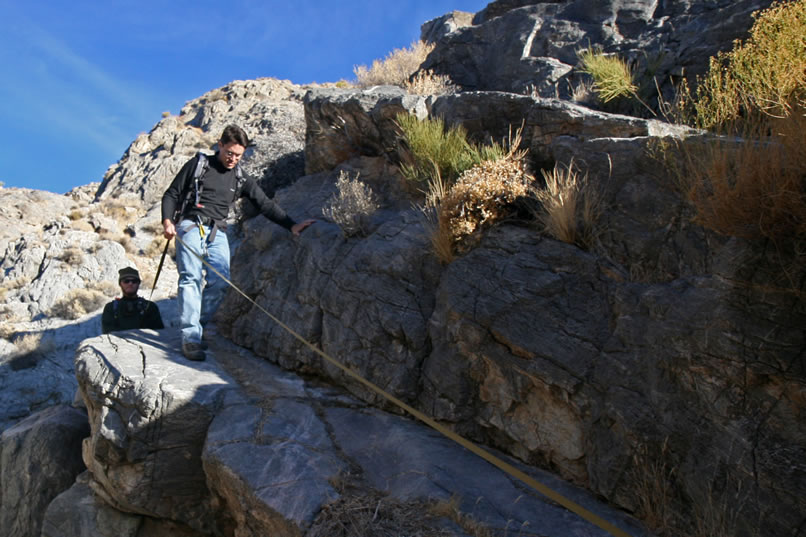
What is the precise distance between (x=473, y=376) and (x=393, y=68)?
9650mm

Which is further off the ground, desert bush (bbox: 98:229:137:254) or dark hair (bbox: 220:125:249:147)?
dark hair (bbox: 220:125:249:147)

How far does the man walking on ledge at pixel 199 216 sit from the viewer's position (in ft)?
17.5

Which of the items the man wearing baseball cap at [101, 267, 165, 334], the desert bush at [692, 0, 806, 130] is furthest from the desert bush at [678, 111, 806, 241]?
the man wearing baseball cap at [101, 267, 165, 334]

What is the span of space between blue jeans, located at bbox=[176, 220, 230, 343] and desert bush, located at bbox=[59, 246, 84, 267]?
28.1 feet

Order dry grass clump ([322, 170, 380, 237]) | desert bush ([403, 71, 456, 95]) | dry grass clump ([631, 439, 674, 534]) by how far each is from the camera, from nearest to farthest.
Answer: dry grass clump ([631, 439, 674, 534]) < dry grass clump ([322, 170, 380, 237]) < desert bush ([403, 71, 456, 95])

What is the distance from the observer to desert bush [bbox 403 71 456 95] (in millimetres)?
9383

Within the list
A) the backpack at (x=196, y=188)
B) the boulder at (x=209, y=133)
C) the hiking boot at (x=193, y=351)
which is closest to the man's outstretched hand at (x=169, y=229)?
the backpack at (x=196, y=188)

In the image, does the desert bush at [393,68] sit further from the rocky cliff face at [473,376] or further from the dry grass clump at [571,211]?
the dry grass clump at [571,211]

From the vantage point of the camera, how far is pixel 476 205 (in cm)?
502

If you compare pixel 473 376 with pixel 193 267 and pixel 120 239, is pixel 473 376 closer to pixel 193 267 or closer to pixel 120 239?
pixel 193 267

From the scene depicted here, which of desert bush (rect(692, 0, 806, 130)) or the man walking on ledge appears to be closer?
desert bush (rect(692, 0, 806, 130))

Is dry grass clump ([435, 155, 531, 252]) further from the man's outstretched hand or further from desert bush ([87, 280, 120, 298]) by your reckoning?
desert bush ([87, 280, 120, 298])

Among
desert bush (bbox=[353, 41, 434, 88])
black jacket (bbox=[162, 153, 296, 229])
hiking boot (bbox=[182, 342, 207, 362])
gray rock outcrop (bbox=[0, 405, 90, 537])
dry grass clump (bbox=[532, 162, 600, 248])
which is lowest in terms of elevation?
gray rock outcrop (bbox=[0, 405, 90, 537])

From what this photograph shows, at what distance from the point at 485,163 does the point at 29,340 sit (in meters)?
9.22
